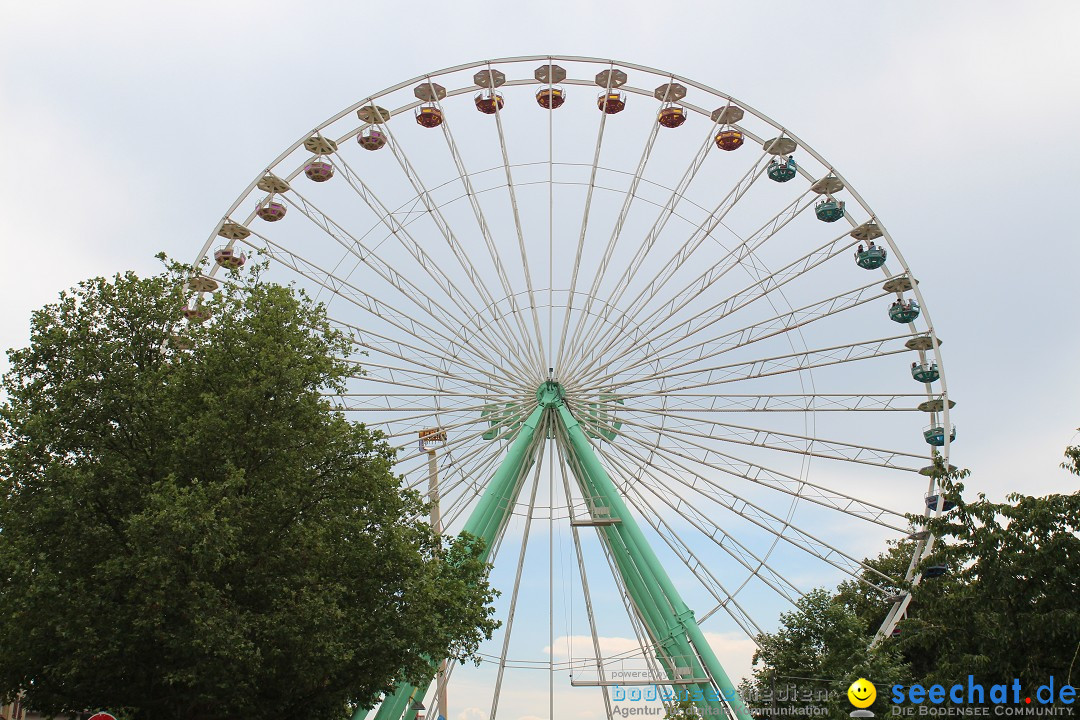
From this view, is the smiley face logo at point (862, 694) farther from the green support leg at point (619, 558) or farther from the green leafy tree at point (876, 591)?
the green leafy tree at point (876, 591)

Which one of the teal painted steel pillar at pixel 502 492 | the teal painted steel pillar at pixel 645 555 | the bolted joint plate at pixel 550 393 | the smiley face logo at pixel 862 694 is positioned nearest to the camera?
the smiley face logo at pixel 862 694

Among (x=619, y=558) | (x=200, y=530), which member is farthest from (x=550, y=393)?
(x=200, y=530)

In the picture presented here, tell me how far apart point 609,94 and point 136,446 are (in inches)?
658

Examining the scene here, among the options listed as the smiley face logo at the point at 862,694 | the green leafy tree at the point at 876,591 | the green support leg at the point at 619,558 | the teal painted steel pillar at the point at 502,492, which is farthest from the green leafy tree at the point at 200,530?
the green leafy tree at the point at 876,591

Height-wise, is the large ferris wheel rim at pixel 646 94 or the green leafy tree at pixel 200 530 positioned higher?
the large ferris wheel rim at pixel 646 94

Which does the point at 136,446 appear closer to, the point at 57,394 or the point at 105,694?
the point at 57,394

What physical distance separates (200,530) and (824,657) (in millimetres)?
14886

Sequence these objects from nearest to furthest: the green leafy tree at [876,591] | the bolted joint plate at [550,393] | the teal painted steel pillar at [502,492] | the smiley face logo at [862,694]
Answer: the smiley face logo at [862,694], the teal painted steel pillar at [502,492], the bolted joint plate at [550,393], the green leafy tree at [876,591]

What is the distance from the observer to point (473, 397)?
28047 mm

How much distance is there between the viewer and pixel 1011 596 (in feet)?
55.4

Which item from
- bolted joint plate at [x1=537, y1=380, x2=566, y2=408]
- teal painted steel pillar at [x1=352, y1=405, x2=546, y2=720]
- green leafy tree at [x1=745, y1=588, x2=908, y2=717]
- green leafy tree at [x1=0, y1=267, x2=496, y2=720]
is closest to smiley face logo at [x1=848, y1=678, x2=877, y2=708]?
green leafy tree at [x1=745, y1=588, x2=908, y2=717]

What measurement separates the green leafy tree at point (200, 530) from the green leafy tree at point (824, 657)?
8.17 m

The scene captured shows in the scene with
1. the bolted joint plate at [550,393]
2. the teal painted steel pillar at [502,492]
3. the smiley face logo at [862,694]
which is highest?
the bolted joint plate at [550,393]

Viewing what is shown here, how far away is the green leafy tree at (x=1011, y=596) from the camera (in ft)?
53.1
